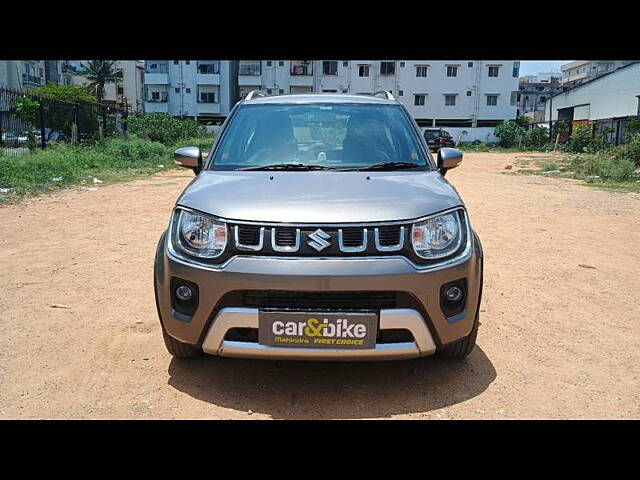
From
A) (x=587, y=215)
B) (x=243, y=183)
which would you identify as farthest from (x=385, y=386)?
(x=587, y=215)

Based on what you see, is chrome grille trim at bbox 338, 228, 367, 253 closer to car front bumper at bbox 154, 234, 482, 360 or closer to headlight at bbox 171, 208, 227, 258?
car front bumper at bbox 154, 234, 482, 360

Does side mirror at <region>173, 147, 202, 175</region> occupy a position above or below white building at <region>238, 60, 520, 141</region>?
below

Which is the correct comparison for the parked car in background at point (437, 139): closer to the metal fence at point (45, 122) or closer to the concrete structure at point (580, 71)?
the metal fence at point (45, 122)

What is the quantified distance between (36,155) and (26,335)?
40.6 ft

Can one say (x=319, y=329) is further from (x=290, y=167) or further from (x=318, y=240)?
(x=290, y=167)

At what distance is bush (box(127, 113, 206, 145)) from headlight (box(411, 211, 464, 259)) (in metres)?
27.3

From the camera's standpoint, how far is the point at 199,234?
10.00 feet

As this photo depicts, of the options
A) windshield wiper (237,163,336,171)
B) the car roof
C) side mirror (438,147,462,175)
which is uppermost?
the car roof

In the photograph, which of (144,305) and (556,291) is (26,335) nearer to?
(144,305)

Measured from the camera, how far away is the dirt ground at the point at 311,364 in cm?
306

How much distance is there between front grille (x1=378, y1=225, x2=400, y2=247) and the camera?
2924mm

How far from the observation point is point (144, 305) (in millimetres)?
4711

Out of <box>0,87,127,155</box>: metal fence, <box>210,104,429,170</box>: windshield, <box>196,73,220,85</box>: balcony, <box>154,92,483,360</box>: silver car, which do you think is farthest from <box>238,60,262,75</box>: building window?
<box>154,92,483,360</box>: silver car

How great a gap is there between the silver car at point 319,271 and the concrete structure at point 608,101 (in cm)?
3544
